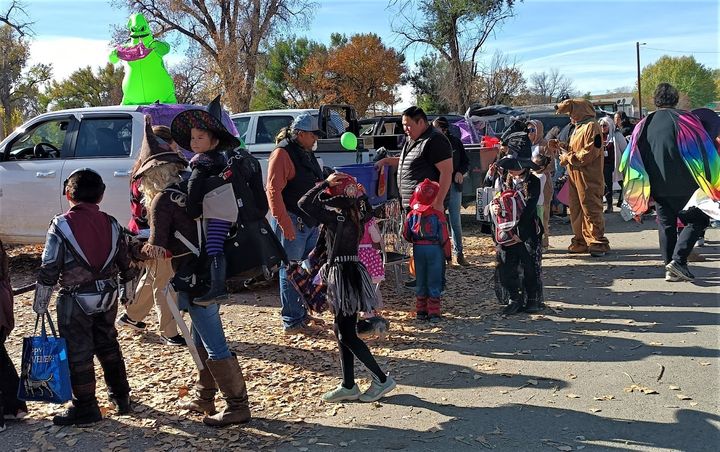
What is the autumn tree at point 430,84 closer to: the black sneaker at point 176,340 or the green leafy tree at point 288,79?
the green leafy tree at point 288,79

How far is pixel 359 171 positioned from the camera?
7023 millimetres

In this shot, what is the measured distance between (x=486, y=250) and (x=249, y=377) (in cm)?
565

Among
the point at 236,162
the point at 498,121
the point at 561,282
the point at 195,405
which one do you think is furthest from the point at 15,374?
the point at 498,121

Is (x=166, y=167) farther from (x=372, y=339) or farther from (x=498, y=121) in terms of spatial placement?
(x=498, y=121)

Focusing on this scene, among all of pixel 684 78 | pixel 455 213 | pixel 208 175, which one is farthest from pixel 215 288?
pixel 684 78

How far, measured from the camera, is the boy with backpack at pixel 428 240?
19.9ft

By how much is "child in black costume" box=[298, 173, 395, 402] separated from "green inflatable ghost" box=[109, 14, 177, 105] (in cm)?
611

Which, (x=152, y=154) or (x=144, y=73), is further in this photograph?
(x=144, y=73)

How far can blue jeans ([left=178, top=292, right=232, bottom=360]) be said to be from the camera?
154 inches

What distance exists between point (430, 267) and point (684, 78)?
85.1 metres

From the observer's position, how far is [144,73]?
9617mm

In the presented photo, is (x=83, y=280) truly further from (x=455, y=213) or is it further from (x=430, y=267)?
(x=455, y=213)

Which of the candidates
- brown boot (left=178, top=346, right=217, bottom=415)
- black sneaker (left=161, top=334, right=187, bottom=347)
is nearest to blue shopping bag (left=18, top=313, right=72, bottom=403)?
brown boot (left=178, top=346, right=217, bottom=415)

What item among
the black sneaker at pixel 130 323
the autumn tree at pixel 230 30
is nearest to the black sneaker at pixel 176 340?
the black sneaker at pixel 130 323
